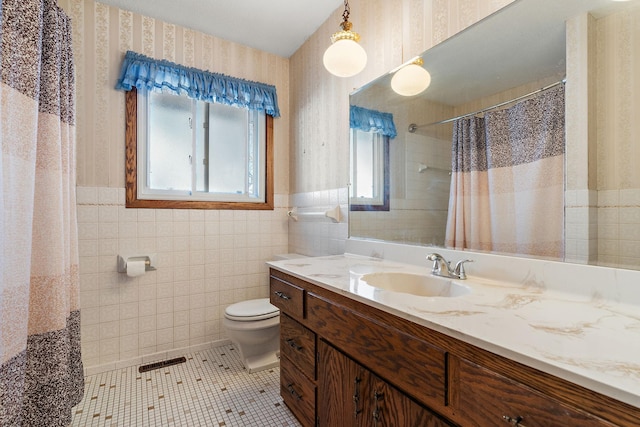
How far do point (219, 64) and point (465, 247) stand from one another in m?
2.33

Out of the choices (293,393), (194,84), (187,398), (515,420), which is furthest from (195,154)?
(515,420)

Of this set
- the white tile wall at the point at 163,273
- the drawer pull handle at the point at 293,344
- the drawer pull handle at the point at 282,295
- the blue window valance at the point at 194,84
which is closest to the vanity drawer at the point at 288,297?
the drawer pull handle at the point at 282,295

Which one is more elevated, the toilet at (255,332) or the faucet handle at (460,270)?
the faucet handle at (460,270)

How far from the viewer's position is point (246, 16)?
7.03ft

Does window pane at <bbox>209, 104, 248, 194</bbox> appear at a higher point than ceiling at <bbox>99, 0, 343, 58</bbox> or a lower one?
lower

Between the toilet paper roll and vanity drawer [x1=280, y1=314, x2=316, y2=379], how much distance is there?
1.15 metres

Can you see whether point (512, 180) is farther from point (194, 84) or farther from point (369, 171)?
point (194, 84)

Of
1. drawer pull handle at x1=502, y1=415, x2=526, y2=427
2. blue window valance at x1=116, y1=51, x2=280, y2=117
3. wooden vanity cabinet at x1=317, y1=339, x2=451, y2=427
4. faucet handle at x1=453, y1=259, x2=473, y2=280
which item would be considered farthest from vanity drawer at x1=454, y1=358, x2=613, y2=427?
blue window valance at x1=116, y1=51, x2=280, y2=117

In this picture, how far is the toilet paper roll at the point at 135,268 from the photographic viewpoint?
200cm

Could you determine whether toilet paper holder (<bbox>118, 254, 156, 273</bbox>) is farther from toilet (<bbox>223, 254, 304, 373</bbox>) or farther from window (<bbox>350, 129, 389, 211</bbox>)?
window (<bbox>350, 129, 389, 211</bbox>)

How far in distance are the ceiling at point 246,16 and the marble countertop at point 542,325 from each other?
197cm

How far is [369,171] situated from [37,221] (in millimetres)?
1667

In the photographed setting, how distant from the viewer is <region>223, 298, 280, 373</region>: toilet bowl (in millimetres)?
1906

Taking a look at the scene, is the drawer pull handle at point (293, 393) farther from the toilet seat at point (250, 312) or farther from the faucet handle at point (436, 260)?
the faucet handle at point (436, 260)
